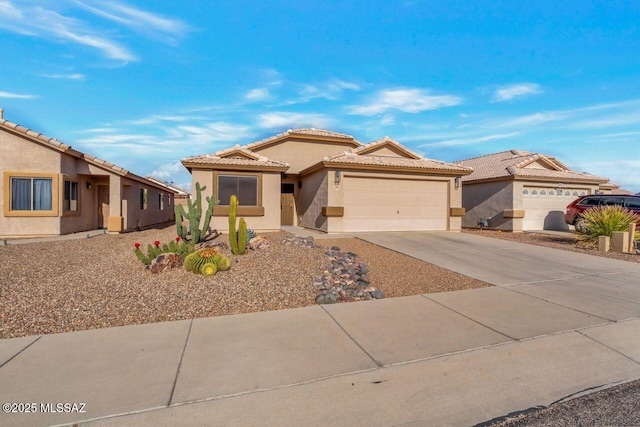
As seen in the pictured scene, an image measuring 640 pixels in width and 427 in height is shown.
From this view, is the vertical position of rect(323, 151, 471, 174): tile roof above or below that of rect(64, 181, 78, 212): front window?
above

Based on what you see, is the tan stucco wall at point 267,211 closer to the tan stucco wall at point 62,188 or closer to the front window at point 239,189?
the front window at point 239,189

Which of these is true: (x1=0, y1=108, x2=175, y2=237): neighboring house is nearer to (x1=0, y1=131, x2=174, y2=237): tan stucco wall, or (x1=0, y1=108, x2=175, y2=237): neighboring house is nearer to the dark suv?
(x1=0, y1=131, x2=174, y2=237): tan stucco wall

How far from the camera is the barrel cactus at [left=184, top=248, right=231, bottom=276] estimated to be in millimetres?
6910

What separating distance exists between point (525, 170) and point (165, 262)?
1909 centimetres

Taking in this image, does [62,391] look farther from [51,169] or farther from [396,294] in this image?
[51,169]

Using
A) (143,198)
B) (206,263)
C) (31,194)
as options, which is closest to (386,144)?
(206,263)

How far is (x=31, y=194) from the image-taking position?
13.3m

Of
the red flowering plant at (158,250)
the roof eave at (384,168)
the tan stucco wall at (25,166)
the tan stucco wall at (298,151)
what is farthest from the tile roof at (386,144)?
the tan stucco wall at (25,166)

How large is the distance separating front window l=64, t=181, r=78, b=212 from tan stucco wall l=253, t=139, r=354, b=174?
8.63 m

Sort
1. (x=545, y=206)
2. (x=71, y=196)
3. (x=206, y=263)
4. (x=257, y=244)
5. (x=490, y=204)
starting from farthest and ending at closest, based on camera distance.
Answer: (x=490, y=204) < (x=545, y=206) < (x=71, y=196) < (x=257, y=244) < (x=206, y=263)

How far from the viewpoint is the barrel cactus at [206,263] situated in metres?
6.91

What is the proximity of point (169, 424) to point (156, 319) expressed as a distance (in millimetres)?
2601

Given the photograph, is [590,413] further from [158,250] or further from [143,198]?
[143,198]

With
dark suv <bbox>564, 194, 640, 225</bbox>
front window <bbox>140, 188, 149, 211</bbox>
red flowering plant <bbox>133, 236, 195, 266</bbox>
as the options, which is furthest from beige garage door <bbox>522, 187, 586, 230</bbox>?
front window <bbox>140, 188, 149, 211</bbox>
